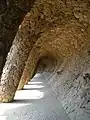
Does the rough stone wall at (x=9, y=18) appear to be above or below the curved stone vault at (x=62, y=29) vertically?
above

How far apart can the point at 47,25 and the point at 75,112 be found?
9.81ft

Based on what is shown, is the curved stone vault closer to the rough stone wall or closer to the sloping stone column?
the sloping stone column

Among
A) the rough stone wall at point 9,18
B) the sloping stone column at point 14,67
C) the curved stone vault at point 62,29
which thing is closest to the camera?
the rough stone wall at point 9,18

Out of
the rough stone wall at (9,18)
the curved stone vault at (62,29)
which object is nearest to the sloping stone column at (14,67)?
the curved stone vault at (62,29)

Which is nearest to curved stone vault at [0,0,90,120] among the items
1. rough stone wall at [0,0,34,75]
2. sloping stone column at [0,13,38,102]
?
sloping stone column at [0,13,38,102]

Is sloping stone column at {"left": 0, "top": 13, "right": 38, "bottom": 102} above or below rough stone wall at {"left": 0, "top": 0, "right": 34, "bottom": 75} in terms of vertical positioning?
below

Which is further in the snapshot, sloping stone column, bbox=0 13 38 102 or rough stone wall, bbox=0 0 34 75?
sloping stone column, bbox=0 13 38 102

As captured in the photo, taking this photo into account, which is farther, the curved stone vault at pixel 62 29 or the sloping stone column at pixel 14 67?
the sloping stone column at pixel 14 67

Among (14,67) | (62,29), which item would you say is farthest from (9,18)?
(62,29)

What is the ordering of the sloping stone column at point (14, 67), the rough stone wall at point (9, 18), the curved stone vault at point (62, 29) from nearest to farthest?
the rough stone wall at point (9, 18) < the curved stone vault at point (62, 29) < the sloping stone column at point (14, 67)

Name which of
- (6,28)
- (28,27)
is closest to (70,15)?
(28,27)

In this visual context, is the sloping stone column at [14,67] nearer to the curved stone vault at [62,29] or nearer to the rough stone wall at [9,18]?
the curved stone vault at [62,29]

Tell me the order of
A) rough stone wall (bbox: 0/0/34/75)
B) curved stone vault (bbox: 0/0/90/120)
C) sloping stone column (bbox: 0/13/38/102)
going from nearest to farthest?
rough stone wall (bbox: 0/0/34/75), curved stone vault (bbox: 0/0/90/120), sloping stone column (bbox: 0/13/38/102)

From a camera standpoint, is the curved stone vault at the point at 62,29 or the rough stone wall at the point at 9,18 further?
the curved stone vault at the point at 62,29
